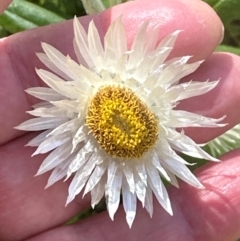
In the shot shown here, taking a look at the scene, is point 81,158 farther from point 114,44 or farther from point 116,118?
point 114,44

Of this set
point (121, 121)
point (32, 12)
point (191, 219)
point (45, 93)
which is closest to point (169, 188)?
point (191, 219)

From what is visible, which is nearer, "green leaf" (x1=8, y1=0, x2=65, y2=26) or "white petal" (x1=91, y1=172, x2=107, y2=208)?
"white petal" (x1=91, y1=172, x2=107, y2=208)

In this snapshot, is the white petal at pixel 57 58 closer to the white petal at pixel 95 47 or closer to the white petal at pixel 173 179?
the white petal at pixel 95 47

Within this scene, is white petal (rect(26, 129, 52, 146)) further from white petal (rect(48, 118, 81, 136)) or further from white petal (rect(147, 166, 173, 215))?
white petal (rect(147, 166, 173, 215))

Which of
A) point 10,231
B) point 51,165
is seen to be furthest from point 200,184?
point 10,231

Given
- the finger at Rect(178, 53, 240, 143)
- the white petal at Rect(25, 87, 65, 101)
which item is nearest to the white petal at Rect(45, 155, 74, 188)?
the white petal at Rect(25, 87, 65, 101)

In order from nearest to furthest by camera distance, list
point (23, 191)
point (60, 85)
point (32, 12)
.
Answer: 1. point (60, 85)
2. point (23, 191)
3. point (32, 12)
